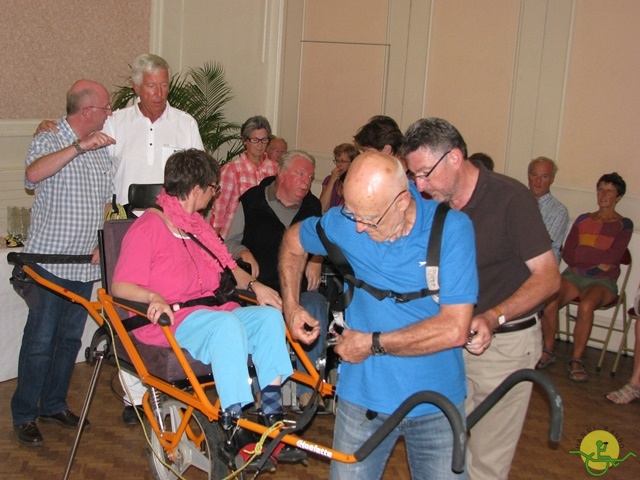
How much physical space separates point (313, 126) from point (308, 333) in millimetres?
5884

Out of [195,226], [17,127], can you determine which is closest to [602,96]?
[195,226]

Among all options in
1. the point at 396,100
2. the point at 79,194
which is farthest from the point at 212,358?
the point at 396,100

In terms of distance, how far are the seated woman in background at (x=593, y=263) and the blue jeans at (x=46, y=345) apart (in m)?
3.50

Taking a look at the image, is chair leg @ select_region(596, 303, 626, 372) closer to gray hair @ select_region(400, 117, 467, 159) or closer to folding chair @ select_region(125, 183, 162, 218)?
folding chair @ select_region(125, 183, 162, 218)

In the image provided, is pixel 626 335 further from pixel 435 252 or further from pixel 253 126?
pixel 435 252

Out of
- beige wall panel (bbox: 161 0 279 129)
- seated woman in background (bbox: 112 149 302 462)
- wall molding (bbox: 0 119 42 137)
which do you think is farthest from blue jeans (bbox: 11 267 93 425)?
beige wall panel (bbox: 161 0 279 129)

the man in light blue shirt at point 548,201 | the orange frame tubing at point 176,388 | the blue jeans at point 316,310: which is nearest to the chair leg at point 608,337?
the man in light blue shirt at point 548,201

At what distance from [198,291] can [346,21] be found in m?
5.07

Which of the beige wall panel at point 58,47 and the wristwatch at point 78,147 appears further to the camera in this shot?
the beige wall panel at point 58,47

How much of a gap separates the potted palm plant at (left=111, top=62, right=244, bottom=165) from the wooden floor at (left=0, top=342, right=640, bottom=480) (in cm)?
261

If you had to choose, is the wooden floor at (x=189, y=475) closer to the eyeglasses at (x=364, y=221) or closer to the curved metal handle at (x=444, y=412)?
the curved metal handle at (x=444, y=412)

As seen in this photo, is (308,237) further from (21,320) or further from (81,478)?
(21,320)

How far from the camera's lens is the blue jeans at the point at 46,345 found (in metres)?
4.20

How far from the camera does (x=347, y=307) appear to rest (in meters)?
2.55
